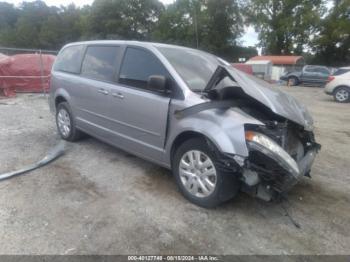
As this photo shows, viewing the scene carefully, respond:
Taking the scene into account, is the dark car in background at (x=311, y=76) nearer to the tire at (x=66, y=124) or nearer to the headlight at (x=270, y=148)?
the tire at (x=66, y=124)

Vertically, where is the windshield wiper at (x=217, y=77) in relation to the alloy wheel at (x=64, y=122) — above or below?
above

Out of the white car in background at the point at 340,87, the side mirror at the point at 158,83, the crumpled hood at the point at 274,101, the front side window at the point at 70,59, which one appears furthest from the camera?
the white car in background at the point at 340,87

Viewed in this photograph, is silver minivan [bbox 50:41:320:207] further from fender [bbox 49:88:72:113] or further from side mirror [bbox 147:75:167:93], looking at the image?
fender [bbox 49:88:72:113]

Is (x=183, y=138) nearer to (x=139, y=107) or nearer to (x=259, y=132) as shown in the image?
(x=139, y=107)

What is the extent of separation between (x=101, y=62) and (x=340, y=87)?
37.4 feet

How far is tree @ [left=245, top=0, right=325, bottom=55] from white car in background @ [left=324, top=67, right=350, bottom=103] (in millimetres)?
30340

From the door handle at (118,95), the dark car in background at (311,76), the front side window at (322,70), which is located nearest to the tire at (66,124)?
the door handle at (118,95)

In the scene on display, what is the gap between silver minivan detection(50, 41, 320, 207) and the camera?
2791 millimetres

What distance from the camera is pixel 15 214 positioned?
297 cm

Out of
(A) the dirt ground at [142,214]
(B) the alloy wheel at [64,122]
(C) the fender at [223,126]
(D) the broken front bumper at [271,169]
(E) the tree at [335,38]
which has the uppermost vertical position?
(E) the tree at [335,38]

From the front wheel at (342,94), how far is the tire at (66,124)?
1133 centimetres

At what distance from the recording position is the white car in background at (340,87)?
1225 centimetres

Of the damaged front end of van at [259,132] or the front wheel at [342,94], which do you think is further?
the front wheel at [342,94]

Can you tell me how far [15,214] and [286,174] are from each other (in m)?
2.67
